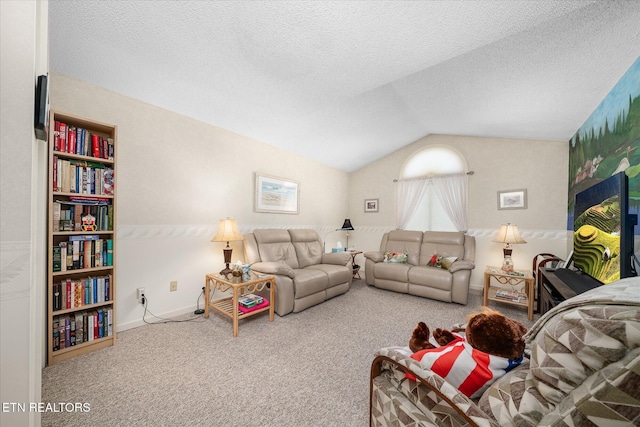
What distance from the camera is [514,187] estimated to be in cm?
361

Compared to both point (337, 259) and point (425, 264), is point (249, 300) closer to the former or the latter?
point (337, 259)

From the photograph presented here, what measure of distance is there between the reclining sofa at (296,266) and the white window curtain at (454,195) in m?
2.00

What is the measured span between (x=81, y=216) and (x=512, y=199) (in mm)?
5153

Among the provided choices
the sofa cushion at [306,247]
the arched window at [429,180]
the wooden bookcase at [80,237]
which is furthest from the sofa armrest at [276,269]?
the arched window at [429,180]

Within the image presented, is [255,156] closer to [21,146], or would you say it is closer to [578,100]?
[21,146]

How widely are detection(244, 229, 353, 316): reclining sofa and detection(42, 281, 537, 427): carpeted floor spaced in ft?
0.80

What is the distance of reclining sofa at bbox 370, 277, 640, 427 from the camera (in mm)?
497

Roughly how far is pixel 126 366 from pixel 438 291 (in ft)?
10.9

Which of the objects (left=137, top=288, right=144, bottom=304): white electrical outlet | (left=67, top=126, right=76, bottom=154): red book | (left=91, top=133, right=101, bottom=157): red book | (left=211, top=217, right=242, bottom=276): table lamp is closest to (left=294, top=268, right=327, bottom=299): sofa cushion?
(left=211, top=217, right=242, bottom=276): table lamp

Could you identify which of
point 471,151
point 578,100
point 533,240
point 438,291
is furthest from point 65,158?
point 533,240

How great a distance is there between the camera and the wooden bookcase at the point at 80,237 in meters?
1.73

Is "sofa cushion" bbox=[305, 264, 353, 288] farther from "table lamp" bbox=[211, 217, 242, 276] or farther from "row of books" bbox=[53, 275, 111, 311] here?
"row of books" bbox=[53, 275, 111, 311]

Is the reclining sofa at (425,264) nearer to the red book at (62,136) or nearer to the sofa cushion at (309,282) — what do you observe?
the sofa cushion at (309,282)

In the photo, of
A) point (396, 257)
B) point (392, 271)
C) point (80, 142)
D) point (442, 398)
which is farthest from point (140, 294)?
point (396, 257)
